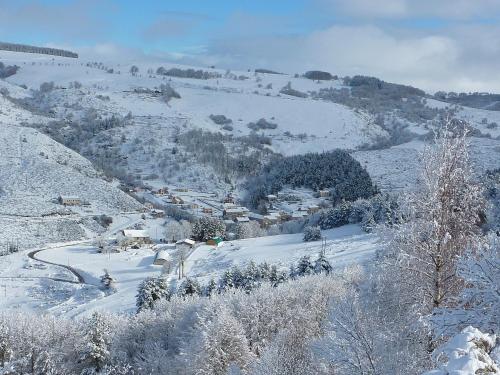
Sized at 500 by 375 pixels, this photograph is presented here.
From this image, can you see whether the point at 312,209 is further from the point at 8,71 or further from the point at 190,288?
the point at 8,71

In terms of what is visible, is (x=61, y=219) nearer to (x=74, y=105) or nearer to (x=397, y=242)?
(x=397, y=242)

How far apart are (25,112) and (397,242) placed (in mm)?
138337

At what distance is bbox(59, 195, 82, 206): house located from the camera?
Answer: 235 feet

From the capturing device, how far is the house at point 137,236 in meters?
57.0

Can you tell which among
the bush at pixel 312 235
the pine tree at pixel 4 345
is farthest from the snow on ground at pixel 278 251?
the pine tree at pixel 4 345

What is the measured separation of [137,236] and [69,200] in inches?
762

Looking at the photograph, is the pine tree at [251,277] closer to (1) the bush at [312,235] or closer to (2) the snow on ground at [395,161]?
(1) the bush at [312,235]

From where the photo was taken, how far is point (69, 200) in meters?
72.2

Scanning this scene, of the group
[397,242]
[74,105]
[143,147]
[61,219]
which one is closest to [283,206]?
[61,219]

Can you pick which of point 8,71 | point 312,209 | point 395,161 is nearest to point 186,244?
point 312,209

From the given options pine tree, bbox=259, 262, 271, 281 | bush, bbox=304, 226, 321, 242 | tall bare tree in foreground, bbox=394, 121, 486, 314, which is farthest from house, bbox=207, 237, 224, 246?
tall bare tree in foreground, bbox=394, 121, 486, 314

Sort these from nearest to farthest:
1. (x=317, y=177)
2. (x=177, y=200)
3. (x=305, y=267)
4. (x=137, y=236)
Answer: (x=305, y=267), (x=137, y=236), (x=177, y=200), (x=317, y=177)

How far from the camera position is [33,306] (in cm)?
3775

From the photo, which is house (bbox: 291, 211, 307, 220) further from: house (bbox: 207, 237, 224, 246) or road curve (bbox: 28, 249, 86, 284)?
road curve (bbox: 28, 249, 86, 284)
